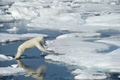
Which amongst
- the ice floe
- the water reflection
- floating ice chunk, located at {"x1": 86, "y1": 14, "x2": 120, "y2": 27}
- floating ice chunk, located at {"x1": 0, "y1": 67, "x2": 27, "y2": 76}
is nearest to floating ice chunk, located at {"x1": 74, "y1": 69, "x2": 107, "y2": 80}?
the ice floe

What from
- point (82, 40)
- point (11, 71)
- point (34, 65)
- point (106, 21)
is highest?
point (11, 71)

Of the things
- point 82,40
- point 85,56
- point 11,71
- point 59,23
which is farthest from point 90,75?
point 59,23

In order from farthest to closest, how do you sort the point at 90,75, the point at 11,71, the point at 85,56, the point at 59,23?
the point at 59,23, the point at 85,56, the point at 11,71, the point at 90,75

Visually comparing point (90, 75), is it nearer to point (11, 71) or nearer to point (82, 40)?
point (11, 71)

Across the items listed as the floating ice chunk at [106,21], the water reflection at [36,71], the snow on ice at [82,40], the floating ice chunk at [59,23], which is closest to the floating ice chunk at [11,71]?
the water reflection at [36,71]

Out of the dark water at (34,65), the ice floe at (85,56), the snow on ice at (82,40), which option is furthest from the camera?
the snow on ice at (82,40)

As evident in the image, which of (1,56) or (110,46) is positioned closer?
(1,56)

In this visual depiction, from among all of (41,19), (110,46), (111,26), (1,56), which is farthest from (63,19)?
(1,56)

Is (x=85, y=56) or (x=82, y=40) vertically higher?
(x=85, y=56)

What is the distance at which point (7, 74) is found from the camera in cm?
851

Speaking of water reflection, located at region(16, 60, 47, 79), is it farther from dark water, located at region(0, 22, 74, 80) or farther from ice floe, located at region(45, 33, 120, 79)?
ice floe, located at region(45, 33, 120, 79)

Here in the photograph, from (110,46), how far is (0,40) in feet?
13.2

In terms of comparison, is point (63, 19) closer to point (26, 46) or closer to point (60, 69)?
point (26, 46)

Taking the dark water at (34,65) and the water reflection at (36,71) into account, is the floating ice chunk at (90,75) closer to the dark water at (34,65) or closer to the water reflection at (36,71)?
the dark water at (34,65)
